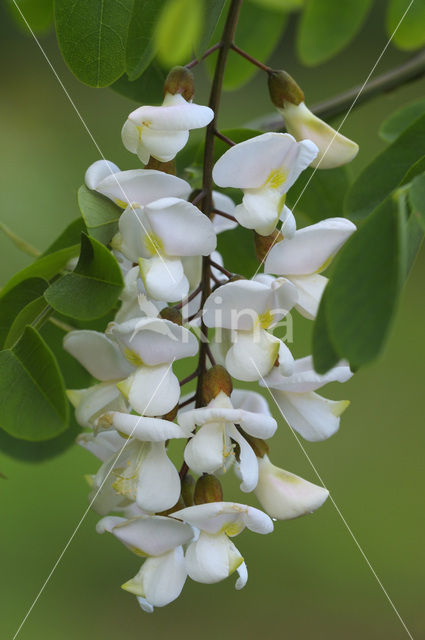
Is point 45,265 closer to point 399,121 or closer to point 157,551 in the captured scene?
point 157,551

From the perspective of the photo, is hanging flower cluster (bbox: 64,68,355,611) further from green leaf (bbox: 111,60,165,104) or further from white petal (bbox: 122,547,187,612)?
green leaf (bbox: 111,60,165,104)

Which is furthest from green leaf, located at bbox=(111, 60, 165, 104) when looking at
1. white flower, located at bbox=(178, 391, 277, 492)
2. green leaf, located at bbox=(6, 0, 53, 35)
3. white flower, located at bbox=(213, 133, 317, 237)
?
white flower, located at bbox=(178, 391, 277, 492)

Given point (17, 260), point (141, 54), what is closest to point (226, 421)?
point (141, 54)

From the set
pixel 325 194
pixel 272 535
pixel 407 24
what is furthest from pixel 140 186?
pixel 272 535

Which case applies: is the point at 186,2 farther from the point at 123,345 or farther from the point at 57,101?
the point at 57,101

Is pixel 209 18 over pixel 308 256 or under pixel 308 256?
over

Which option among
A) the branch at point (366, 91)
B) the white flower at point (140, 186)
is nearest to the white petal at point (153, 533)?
the white flower at point (140, 186)
